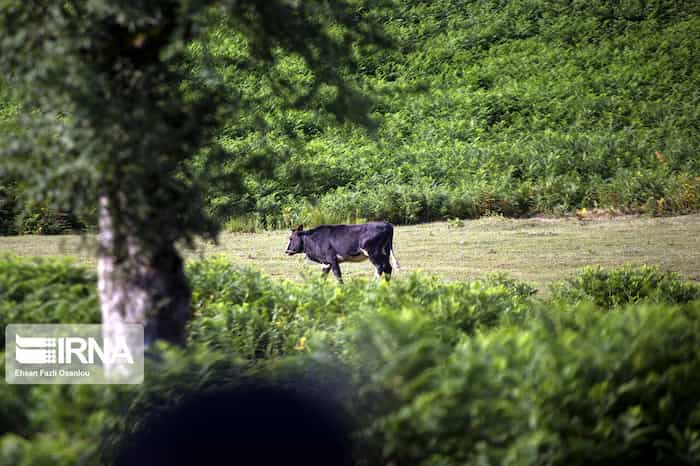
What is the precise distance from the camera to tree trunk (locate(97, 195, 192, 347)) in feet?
15.3

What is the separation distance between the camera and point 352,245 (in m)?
12.0

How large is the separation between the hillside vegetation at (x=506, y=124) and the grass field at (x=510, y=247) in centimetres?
96

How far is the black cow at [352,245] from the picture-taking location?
11.8 metres

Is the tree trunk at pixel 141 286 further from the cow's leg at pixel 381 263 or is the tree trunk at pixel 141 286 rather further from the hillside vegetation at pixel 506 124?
the hillside vegetation at pixel 506 124

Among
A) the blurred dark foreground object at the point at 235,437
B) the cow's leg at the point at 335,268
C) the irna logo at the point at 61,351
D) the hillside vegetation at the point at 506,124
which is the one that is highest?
the hillside vegetation at the point at 506,124

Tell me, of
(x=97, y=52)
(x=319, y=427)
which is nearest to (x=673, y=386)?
(x=319, y=427)

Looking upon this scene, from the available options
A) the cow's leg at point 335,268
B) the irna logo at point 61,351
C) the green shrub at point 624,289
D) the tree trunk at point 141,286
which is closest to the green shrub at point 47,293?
the irna logo at point 61,351

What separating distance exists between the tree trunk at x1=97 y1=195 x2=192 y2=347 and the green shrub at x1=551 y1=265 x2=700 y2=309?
17.4ft

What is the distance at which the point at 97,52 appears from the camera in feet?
15.0

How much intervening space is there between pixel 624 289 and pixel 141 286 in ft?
20.2

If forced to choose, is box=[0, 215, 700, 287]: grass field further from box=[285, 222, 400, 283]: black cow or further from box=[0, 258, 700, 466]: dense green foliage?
box=[0, 258, 700, 466]: dense green foliage

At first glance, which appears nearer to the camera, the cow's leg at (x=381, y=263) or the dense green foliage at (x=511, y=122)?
the cow's leg at (x=381, y=263)

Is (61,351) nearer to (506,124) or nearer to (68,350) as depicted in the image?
(68,350)

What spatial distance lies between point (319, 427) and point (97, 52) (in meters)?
2.37
